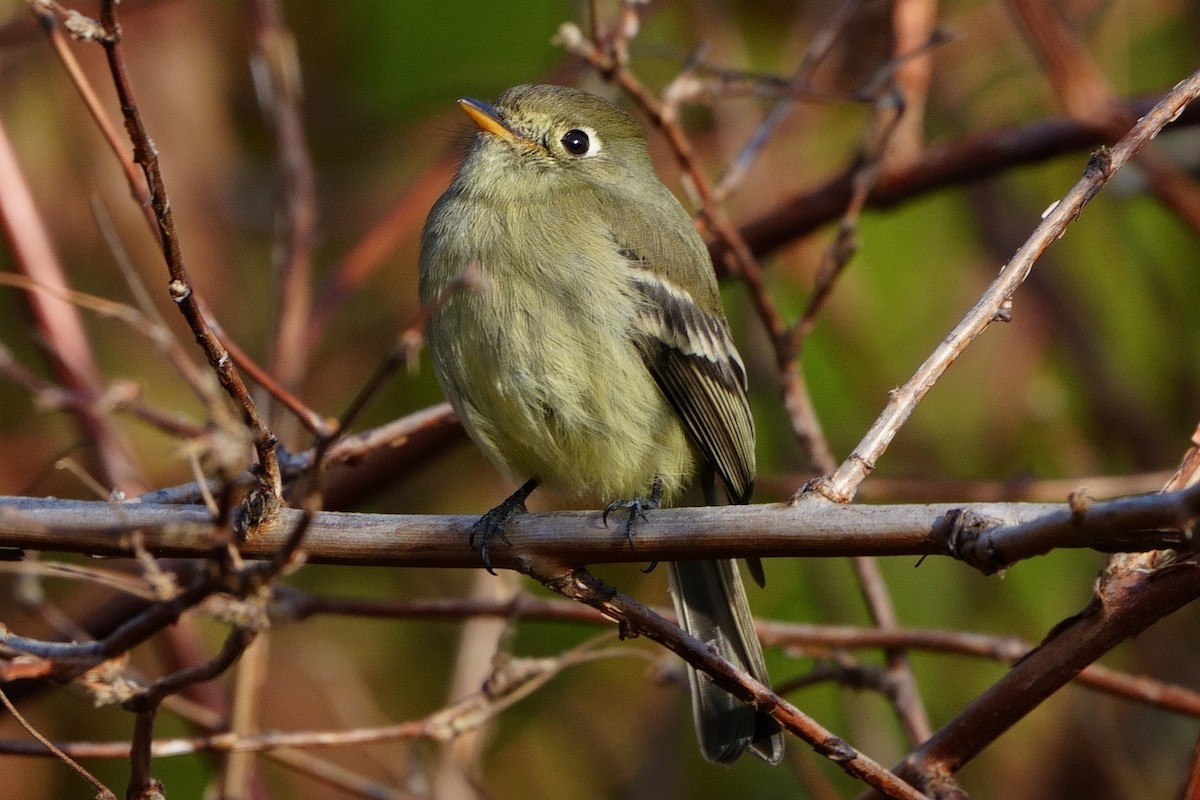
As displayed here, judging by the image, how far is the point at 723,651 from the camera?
3.14m

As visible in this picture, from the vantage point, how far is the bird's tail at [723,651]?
112 inches

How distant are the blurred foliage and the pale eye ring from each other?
613 millimetres

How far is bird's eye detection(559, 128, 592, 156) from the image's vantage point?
3416mm

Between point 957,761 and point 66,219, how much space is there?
3925mm

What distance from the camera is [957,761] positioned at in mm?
2152

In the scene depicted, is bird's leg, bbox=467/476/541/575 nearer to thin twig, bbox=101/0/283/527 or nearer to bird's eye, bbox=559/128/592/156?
thin twig, bbox=101/0/283/527

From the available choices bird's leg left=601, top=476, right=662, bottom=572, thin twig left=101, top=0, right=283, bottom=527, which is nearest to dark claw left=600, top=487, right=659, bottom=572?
bird's leg left=601, top=476, right=662, bottom=572

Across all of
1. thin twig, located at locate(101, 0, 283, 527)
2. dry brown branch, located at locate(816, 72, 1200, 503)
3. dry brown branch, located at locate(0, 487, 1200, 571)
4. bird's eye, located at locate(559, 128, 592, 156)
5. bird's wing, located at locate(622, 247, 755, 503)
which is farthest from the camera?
bird's eye, located at locate(559, 128, 592, 156)

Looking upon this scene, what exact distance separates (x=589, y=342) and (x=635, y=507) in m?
0.63

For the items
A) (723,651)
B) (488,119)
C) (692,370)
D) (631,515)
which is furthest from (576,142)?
(631,515)

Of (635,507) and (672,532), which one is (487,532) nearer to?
(635,507)

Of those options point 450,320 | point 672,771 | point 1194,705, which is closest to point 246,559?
point 450,320

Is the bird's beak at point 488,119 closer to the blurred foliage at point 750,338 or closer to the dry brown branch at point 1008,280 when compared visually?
the blurred foliage at point 750,338

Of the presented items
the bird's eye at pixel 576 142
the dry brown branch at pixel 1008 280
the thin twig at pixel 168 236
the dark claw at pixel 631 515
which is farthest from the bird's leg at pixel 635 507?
the bird's eye at pixel 576 142
